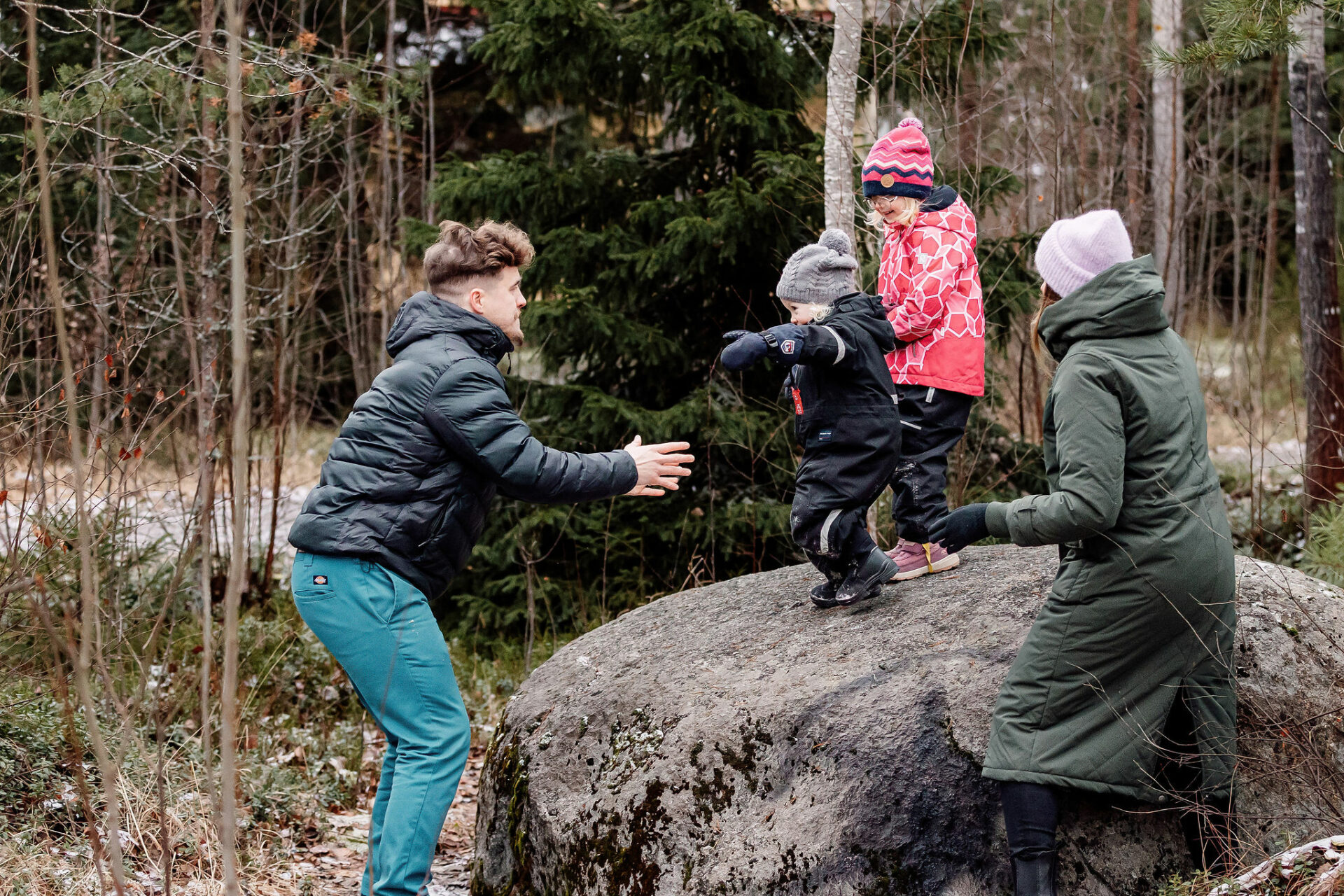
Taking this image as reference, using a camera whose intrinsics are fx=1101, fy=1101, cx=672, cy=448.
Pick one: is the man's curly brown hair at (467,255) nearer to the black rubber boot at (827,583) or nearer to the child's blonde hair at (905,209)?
the black rubber boot at (827,583)

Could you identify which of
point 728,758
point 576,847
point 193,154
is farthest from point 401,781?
point 193,154

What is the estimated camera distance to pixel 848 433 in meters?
3.88

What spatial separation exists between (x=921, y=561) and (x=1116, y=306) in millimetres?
1696

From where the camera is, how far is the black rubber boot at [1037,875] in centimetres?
291

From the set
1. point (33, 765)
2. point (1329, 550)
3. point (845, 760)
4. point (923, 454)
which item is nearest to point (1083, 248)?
point (923, 454)

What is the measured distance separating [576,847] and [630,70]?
17.9ft

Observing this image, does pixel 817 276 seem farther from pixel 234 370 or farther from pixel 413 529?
pixel 234 370

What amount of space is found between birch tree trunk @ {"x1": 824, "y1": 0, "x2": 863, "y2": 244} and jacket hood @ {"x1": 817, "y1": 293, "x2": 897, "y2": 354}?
86.7 inches

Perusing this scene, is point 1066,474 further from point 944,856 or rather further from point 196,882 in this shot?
point 196,882

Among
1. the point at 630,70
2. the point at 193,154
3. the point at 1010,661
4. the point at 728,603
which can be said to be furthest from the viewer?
the point at 193,154

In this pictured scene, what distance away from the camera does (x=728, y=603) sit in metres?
4.50

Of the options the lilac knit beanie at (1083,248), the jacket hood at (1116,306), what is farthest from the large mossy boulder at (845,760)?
the lilac knit beanie at (1083,248)

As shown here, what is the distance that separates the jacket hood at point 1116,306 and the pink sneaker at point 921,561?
1546mm

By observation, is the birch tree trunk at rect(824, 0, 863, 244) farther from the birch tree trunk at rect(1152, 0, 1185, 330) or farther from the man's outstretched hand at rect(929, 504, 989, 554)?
the birch tree trunk at rect(1152, 0, 1185, 330)
